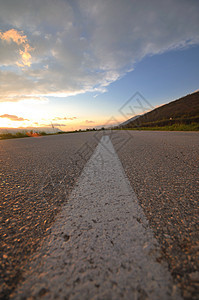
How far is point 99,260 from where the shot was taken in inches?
23.3

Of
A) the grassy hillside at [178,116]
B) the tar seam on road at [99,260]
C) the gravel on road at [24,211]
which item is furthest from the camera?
the grassy hillside at [178,116]

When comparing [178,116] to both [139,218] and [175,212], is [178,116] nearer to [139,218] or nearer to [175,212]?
[175,212]

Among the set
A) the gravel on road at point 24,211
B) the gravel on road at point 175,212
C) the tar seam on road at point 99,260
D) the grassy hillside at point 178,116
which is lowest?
the gravel on road at point 175,212

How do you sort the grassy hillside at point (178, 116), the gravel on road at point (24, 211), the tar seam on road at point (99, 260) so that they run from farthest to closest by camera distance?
the grassy hillside at point (178, 116), the gravel on road at point (24, 211), the tar seam on road at point (99, 260)

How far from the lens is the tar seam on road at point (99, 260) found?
19.1 inches

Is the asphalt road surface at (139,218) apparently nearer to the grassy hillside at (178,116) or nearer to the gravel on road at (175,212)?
the gravel on road at (175,212)

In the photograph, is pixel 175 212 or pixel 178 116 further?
pixel 178 116

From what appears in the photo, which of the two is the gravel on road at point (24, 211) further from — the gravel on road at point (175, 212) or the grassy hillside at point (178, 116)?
the grassy hillside at point (178, 116)

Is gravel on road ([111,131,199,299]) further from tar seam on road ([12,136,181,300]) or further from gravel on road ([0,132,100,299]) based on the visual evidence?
gravel on road ([0,132,100,299])

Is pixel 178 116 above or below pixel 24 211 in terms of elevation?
above

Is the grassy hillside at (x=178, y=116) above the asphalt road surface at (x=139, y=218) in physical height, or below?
above

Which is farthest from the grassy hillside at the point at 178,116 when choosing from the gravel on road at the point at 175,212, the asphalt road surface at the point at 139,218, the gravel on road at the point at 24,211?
the gravel on road at the point at 24,211

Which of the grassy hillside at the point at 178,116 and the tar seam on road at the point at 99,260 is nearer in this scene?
the tar seam on road at the point at 99,260

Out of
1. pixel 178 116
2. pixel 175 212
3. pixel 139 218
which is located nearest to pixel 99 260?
pixel 139 218
